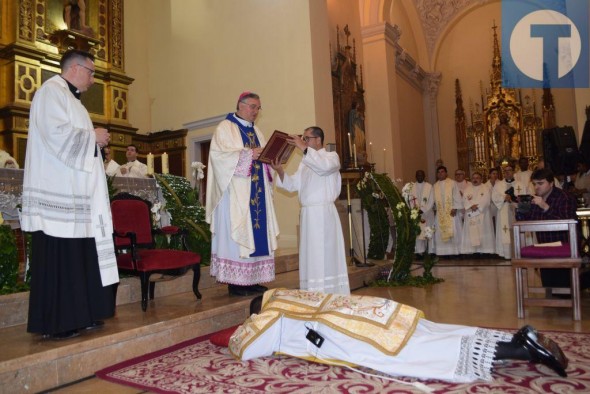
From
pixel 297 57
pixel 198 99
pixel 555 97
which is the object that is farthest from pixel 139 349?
pixel 555 97

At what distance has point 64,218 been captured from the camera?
334cm

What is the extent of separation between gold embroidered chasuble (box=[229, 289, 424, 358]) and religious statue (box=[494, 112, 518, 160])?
47.9 feet

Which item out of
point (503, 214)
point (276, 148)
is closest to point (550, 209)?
point (276, 148)

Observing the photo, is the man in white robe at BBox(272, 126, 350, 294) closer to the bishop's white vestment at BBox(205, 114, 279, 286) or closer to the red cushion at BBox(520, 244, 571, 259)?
the bishop's white vestment at BBox(205, 114, 279, 286)

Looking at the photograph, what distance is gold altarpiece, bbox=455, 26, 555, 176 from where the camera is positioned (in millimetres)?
16089

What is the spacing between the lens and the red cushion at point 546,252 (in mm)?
4344

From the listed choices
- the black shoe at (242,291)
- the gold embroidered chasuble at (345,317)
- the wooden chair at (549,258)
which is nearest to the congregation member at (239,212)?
the black shoe at (242,291)

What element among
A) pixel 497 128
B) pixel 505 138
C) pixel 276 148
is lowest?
pixel 276 148

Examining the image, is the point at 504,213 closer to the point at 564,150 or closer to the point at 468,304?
the point at 564,150

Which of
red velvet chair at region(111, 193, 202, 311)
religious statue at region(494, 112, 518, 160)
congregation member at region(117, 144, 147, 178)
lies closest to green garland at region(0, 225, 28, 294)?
red velvet chair at region(111, 193, 202, 311)

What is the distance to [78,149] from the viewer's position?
3385mm

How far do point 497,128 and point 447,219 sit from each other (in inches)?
298

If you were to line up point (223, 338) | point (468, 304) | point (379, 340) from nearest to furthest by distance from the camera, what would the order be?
point (379, 340)
point (223, 338)
point (468, 304)

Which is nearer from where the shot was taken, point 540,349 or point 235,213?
point 540,349
